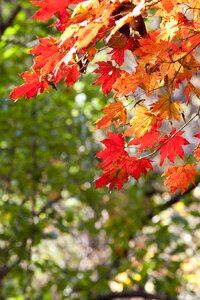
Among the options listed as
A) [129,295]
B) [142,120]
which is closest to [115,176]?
[142,120]

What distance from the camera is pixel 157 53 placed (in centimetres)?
119

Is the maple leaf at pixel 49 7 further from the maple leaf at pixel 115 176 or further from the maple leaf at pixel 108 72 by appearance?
the maple leaf at pixel 115 176

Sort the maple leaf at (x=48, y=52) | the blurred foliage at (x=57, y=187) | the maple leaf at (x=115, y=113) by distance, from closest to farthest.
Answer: the maple leaf at (x=48, y=52)
the maple leaf at (x=115, y=113)
the blurred foliage at (x=57, y=187)

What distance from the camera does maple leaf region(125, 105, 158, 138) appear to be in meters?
1.32

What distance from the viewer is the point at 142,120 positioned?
1331mm

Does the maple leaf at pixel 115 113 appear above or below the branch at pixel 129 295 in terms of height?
above

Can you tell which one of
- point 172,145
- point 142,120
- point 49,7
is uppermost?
point 49,7

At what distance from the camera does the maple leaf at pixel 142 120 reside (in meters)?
1.32

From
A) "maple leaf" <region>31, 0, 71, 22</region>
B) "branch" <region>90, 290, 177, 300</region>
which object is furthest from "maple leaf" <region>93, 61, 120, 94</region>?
"branch" <region>90, 290, 177, 300</region>

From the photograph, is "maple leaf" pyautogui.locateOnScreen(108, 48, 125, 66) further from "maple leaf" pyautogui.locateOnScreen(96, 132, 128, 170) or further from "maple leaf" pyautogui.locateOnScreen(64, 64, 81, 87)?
"maple leaf" pyautogui.locateOnScreen(96, 132, 128, 170)

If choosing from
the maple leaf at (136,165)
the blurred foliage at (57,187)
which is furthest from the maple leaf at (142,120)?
the blurred foliage at (57,187)

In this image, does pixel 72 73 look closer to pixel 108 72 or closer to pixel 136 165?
pixel 108 72

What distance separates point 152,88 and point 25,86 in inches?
11.1

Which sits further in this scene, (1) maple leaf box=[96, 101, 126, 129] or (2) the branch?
(2) the branch
